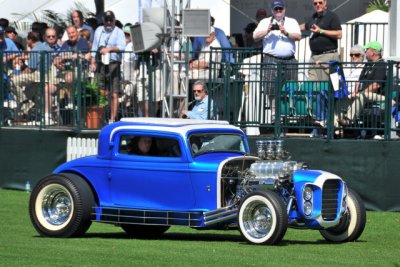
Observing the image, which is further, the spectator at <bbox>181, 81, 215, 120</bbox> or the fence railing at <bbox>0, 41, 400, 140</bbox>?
the spectator at <bbox>181, 81, 215, 120</bbox>

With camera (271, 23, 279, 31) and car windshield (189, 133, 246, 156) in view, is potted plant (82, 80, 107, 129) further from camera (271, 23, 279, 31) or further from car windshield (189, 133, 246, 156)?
car windshield (189, 133, 246, 156)

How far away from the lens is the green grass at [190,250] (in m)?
11.3

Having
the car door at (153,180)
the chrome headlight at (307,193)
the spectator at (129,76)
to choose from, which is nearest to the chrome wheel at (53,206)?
the car door at (153,180)

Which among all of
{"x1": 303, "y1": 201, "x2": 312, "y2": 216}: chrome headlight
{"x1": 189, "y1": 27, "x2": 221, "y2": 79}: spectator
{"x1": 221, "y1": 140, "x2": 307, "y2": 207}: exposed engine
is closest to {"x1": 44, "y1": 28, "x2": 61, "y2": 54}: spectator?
{"x1": 189, "y1": 27, "x2": 221, "y2": 79}: spectator

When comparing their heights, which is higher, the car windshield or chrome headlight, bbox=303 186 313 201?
the car windshield

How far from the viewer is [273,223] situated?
12.7m

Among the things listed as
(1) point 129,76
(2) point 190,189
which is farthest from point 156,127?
(1) point 129,76

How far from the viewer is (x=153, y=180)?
1370 cm

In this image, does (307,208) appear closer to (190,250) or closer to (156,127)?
(190,250)

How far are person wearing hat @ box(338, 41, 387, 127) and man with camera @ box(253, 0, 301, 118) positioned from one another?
1525 mm

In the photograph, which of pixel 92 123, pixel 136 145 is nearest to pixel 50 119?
pixel 92 123

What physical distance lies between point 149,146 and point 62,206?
128 cm

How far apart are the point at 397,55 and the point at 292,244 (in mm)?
8051

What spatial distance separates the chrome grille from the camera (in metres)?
13.2
